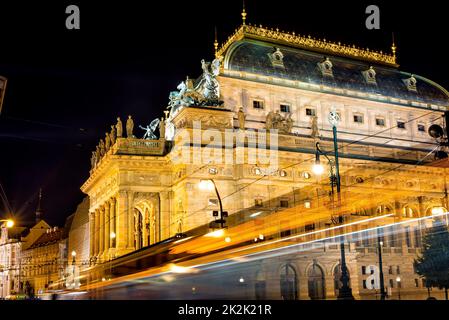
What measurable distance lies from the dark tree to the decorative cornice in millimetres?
30652

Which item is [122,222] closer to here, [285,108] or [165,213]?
[165,213]

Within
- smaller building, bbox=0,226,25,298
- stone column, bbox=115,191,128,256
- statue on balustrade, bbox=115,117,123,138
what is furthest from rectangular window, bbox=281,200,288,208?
smaller building, bbox=0,226,25,298

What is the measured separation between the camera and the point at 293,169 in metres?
51.8

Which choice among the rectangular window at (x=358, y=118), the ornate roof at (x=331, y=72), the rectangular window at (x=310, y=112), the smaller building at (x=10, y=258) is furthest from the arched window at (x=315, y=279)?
the smaller building at (x=10, y=258)

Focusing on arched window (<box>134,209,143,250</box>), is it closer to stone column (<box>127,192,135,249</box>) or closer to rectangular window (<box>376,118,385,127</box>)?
stone column (<box>127,192,135,249</box>)

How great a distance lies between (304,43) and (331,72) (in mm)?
5291

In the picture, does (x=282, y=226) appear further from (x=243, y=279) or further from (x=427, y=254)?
(x=427, y=254)

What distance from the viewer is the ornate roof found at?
61562mm

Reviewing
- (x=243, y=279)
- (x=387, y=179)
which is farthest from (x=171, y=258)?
(x=387, y=179)

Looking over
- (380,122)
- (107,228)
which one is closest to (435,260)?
(380,122)

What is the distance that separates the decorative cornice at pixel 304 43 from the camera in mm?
66125

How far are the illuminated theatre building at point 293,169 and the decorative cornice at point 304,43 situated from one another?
19 centimetres

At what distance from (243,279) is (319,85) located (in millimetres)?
48109

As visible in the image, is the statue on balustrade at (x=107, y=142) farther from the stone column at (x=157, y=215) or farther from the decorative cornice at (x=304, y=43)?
the decorative cornice at (x=304, y=43)
